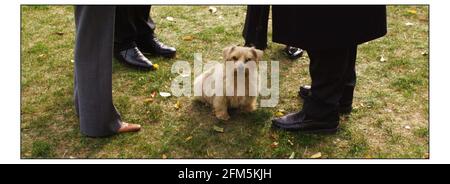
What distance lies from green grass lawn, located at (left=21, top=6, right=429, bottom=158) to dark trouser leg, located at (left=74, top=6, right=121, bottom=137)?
0.15 meters

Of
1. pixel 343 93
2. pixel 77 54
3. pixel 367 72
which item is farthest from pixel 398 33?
pixel 77 54

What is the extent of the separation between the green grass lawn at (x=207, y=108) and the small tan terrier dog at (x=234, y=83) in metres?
0.12

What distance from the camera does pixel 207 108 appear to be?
13.8 feet

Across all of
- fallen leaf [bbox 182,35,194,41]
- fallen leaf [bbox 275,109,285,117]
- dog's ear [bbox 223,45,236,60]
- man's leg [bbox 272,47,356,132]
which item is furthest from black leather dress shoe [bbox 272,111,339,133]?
fallen leaf [bbox 182,35,194,41]

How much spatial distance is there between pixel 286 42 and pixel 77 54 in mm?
1540

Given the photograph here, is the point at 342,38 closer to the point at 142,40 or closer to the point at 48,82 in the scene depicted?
the point at 142,40

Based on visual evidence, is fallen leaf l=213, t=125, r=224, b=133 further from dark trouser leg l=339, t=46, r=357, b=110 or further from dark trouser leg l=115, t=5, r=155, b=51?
dark trouser leg l=115, t=5, r=155, b=51

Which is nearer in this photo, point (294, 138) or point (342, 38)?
point (342, 38)

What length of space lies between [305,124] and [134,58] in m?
2.03

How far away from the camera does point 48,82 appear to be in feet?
15.0

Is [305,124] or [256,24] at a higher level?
[256,24]

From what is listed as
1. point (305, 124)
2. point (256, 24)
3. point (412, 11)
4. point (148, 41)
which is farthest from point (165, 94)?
point (412, 11)

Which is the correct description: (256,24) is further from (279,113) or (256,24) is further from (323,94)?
(323,94)

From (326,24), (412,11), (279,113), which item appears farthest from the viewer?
(412,11)
